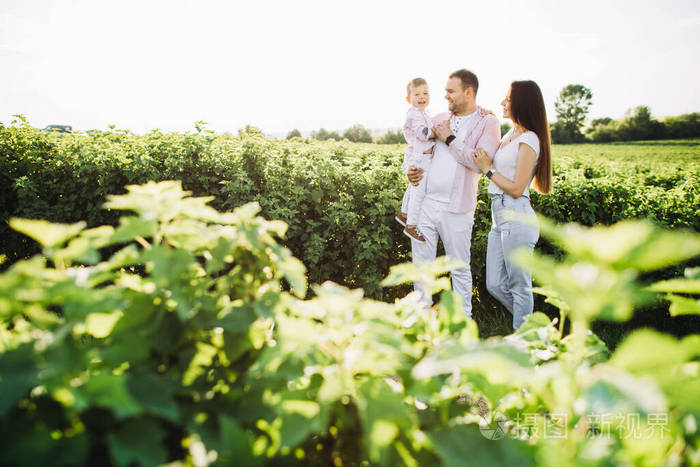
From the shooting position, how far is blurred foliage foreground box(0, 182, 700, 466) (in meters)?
0.71

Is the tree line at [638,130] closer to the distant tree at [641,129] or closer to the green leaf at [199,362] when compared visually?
the distant tree at [641,129]

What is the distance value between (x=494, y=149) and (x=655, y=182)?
7.64 metres

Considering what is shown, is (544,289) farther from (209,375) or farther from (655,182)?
(655,182)

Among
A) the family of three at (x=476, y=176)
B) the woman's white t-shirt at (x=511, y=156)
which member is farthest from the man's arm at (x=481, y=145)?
the woman's white t-shirt at (x=511, y=156)

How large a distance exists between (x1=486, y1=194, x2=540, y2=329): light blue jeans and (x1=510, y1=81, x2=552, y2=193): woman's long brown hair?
54 centimetres

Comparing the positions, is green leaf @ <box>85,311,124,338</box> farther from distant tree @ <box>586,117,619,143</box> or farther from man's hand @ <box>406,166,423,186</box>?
distant tree @ <box>586,117,619,143</box>

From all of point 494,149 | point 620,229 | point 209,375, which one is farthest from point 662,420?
point 494,149

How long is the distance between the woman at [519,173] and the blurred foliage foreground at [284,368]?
303cm

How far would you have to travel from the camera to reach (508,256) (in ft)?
13.6

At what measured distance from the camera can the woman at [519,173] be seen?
3918 mm

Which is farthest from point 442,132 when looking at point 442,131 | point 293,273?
point 293,273

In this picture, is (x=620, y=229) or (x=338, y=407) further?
(x=338, y=407)

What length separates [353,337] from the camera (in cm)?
115

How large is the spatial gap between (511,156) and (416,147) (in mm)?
1257
